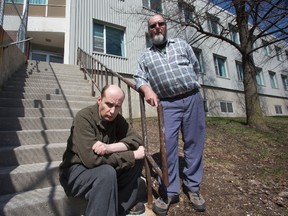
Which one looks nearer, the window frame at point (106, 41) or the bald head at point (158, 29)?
the bald head at point (158, 29)

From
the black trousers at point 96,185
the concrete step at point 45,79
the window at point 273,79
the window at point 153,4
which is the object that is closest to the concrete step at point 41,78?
the concrete step at point 45,79

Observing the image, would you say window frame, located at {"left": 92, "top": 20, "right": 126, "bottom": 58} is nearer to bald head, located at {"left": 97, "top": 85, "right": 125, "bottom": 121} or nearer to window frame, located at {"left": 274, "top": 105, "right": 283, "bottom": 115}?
bald head, located at {"left": 97, "top": 85, "right": 125, "bottom": 121}

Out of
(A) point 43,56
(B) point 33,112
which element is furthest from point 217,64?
(B) point 33,112

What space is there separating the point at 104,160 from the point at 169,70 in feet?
3.95

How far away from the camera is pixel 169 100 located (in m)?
2.35

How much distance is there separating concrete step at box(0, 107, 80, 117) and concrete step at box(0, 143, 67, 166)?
940 millimetres

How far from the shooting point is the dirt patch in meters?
2.22

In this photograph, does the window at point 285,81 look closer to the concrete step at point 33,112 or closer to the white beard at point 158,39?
the white beard at point 158,39

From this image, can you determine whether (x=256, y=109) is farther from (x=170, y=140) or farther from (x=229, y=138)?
(x=170, y=140)

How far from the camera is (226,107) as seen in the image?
13.0 meters

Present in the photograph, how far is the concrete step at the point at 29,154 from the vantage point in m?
2.26

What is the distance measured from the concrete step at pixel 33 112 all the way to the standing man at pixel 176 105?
194cm

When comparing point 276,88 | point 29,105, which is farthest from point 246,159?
point 276,88

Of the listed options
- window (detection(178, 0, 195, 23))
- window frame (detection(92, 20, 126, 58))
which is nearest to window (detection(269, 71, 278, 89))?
window (detection(178, 0, 195, 23))
